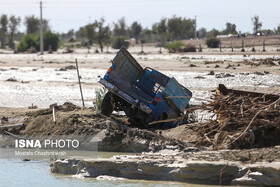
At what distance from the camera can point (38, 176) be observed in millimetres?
11078

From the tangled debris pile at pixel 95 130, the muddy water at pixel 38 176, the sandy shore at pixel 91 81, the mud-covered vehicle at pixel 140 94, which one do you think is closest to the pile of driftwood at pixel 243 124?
the tangled debris pile at pixel 95 130

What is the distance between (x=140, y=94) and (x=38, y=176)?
4.04 metres

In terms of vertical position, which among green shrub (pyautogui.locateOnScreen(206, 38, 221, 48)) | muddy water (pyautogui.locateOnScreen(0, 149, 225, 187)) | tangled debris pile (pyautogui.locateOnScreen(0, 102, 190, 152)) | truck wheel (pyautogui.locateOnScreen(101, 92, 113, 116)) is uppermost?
green shrub (pyautogui.locateOnScreen(206, 38, 221, 48))

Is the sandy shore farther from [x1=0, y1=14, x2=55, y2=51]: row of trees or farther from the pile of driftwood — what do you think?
[x1=0, y1=14, x2=55, y2=51]: row of trees

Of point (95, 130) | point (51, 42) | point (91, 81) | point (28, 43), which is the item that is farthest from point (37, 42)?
point (95, 130)

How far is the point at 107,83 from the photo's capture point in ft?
44.5

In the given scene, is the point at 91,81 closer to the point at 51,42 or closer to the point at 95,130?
the point at 95,130

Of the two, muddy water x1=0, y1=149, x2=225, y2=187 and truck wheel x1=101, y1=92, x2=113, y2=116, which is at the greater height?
truck wheel x1=101, y1=92, x2=113, y2=116

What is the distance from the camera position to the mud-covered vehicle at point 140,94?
1340cm

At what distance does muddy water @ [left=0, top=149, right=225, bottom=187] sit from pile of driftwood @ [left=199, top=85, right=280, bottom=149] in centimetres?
185

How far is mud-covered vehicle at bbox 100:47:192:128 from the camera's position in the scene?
13.4 meters

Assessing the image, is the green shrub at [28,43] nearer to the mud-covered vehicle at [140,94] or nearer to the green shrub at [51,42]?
the green shrub at [51,42]

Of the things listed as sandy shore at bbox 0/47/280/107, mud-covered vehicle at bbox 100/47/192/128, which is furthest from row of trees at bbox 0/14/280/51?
mud-covered vehicle at bbox 100/47/192/128

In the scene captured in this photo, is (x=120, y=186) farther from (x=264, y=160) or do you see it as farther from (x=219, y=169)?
(x=264, y=160)
